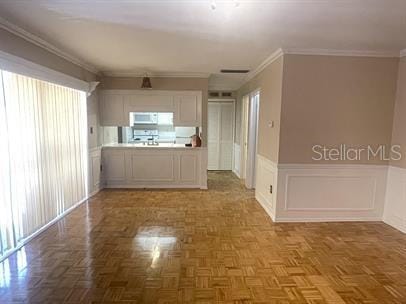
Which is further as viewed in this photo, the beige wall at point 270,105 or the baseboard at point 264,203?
the baseboard at point 264,203

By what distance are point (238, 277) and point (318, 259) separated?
934mm

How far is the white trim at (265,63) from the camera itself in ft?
11.6

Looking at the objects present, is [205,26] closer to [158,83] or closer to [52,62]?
[52,62]

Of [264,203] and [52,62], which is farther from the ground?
[52,62]

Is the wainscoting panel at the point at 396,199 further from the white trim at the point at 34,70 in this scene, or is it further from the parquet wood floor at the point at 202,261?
the white trim at the point at 34,70

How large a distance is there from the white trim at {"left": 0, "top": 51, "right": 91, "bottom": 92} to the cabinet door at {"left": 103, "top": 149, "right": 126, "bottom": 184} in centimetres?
155

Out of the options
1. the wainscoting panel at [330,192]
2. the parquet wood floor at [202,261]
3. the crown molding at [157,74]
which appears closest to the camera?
the parquet wood floor at [202,261]

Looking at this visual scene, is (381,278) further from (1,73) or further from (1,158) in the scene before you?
(1,73)

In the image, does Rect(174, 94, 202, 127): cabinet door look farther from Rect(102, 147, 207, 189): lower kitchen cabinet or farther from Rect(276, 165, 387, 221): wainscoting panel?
Rect(276, 165, 387, 221): wainscoting panel

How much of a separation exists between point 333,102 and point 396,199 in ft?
5.14

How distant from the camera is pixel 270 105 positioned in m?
4.02

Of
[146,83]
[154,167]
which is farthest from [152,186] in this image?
[146,83]

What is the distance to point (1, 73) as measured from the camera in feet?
8.50

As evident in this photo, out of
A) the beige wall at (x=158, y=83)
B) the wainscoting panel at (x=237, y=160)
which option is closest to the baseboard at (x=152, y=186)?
the wainscoting panel at (x=237, y=160)
